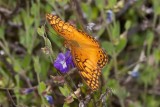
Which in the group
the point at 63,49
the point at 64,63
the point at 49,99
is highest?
the point at 63,49

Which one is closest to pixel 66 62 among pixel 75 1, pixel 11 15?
pixel 75 1

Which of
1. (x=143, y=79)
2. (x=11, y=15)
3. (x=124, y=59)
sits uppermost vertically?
(x=11, y=15)

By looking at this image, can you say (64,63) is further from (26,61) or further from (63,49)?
(26,61)

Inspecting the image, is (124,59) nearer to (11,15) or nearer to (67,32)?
(11,15)

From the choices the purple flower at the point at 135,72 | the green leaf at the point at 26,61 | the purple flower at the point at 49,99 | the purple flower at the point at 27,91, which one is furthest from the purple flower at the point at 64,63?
the purple flower at the point at 135,72

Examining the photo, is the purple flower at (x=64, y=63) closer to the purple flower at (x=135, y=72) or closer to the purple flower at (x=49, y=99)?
the purple flower at (x=49, y=99)

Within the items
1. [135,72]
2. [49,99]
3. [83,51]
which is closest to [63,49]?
[49,99]

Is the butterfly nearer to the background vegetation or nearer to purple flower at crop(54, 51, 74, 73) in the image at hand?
purple flower at crop(54, 51, 74, 73)
